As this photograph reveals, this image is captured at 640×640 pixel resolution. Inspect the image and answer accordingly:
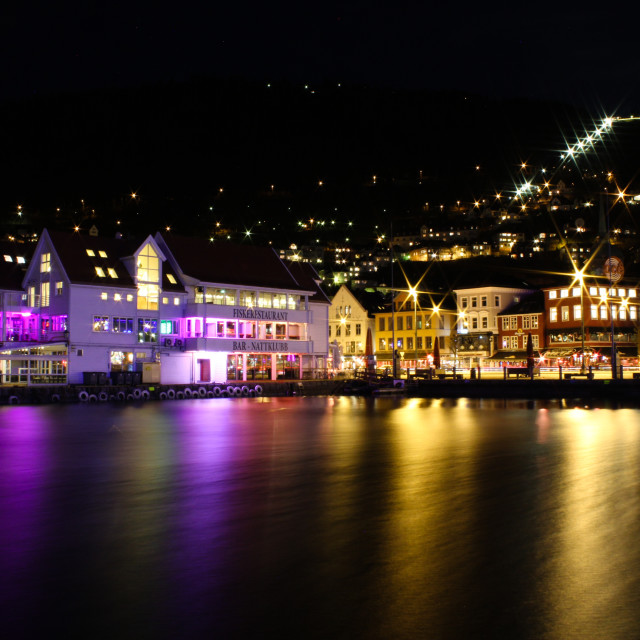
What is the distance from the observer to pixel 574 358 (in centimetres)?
8612

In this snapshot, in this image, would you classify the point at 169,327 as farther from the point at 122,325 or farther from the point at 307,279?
the point at 307,279

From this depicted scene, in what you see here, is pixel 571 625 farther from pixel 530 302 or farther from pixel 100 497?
pixel 530 302

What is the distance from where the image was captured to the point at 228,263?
3174 inches

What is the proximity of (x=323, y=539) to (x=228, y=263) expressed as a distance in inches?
2653

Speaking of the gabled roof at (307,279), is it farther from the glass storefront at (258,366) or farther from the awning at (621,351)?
the awning at (621,351)

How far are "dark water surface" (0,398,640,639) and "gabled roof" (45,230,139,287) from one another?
38.5m

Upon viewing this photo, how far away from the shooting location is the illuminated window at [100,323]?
67.8 metres

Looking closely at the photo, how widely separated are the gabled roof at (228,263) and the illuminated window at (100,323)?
9.52 meters

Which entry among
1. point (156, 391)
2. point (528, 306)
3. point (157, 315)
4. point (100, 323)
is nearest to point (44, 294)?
point (100, 323)

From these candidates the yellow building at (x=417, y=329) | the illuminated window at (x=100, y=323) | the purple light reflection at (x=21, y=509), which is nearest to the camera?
the purple light reflection at (x=21, y=509)

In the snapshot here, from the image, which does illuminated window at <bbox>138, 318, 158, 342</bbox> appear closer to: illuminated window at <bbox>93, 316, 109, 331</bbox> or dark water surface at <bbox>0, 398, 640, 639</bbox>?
illuminated window at <bbox>93, 316, 109, 331</bbox>

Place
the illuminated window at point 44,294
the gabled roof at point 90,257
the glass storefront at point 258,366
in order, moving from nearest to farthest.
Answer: the gabled roof at point 90,257, the illuminated window at point 44,294, the glass storefront at point 258,366

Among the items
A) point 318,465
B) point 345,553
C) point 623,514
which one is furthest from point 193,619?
point 318,465

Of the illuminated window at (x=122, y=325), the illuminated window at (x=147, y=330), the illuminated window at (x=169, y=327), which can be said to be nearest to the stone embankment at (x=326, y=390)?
the illuminated window at (x=147, y=330)
